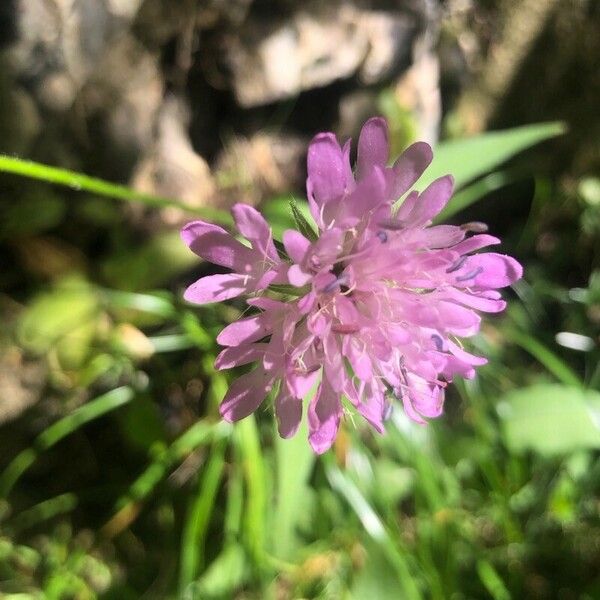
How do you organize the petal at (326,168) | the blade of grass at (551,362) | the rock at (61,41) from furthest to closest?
the blade of grass at (551,362) → the rock at (61,41) → the petal at (326,168)

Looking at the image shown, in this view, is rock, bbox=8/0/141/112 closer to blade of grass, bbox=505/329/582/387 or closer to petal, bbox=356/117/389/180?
petal, bbox=356/117/389/180

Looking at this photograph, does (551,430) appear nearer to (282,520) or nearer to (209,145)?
(282,520)

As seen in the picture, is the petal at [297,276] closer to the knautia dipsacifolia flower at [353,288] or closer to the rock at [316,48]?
the knautia dipsacifolia flower at [353,288]

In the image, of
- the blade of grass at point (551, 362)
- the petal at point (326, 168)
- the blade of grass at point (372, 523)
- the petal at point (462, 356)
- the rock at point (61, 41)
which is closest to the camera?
the petal at point (326, 168)

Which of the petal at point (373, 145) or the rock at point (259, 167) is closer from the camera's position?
the petal at point (373, 145)

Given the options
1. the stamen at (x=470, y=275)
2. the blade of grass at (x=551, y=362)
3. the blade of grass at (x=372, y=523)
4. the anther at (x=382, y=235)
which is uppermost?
the anther at (x=382, y=235)

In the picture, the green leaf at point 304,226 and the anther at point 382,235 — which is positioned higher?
the anther at point 382,235

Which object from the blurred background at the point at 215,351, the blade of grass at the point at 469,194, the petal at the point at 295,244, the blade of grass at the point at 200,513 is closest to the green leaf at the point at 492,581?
the blurred background at the point at 215,351
